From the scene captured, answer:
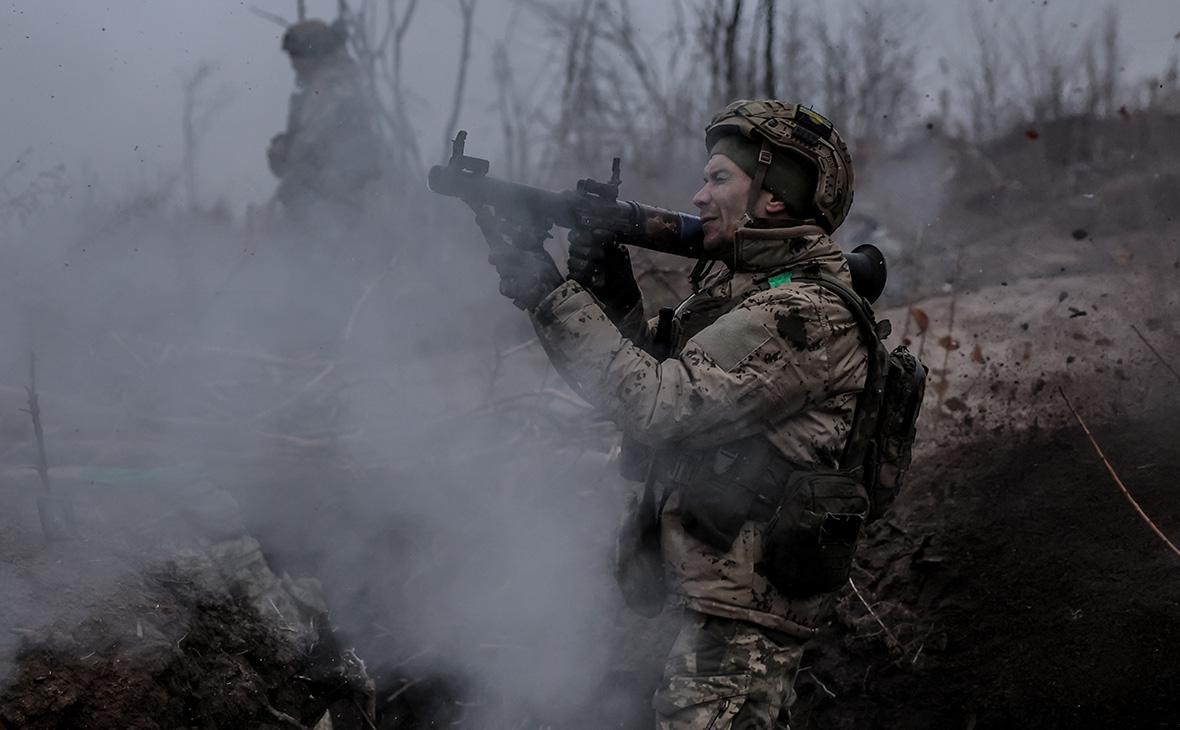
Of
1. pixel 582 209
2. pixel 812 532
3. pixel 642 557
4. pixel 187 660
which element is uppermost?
pixel 582 209

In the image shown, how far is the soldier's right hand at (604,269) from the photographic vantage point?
255cm

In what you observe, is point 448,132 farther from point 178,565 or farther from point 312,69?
point 178,565

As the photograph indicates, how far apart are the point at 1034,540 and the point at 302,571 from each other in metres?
3.19

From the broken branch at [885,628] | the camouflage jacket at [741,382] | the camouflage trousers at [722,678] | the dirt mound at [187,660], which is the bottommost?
the broken branch at [885,628]

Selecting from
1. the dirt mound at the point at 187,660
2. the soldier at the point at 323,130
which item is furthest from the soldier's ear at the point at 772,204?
the soldier at the point at 323,130

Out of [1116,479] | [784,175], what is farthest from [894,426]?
[1116,479]

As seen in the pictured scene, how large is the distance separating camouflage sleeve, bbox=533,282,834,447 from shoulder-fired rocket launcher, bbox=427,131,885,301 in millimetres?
230

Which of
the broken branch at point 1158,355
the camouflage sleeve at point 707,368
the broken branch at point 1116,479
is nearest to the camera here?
the camouflage sleeve at point 707,368

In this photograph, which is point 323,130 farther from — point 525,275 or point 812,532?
point 812,532

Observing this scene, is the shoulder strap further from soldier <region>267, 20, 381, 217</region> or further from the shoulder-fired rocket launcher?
soldier <region>267, 20, 381, 217</region>

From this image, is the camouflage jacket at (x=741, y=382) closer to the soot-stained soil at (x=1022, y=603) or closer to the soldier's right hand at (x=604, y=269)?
the soldier's right hand at (x=604, y=269)

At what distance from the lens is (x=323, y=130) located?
8773mm

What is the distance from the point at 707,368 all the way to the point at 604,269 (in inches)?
20.2

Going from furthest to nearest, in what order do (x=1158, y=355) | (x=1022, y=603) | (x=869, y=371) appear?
(x=1158, y=355) < (x=1022, y=603) < (x=869, y=371)
